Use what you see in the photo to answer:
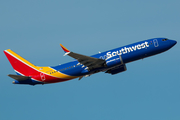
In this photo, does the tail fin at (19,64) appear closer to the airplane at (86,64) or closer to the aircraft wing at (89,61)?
the airplane at (86,64)

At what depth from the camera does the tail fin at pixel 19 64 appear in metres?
78.6

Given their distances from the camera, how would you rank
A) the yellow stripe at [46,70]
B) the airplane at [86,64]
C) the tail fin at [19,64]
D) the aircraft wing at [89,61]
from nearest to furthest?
the aircraft wing at [89,61] → the airplane at [86,64] → the yellow stripe at [46,70] → the tail fin at [19,64]

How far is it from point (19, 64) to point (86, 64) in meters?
18.8

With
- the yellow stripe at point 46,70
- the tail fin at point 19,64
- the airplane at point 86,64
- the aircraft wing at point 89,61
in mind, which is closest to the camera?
the aircraft wing at point 89,61

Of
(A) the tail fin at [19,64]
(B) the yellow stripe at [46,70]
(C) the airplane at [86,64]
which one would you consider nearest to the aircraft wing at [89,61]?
(C) the airplane at [86,64]

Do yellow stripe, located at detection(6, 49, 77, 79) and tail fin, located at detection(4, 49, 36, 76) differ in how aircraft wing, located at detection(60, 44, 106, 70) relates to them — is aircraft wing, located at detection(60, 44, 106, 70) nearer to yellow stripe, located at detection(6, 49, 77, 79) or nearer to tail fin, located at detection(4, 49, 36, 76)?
yellow stripe, located at detection(6, 49, 77, 79)

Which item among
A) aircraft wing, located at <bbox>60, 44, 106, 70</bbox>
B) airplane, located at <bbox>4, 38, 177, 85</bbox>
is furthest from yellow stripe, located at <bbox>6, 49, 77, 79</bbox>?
aircraft wing, located at <bbox>60, 44, 106, 70</bbox>

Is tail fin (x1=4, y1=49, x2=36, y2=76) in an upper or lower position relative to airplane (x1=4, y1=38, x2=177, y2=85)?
upper

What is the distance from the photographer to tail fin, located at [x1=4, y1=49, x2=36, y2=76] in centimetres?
7862

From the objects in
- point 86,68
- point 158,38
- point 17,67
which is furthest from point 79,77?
point 158,38

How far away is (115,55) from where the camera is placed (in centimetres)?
7244

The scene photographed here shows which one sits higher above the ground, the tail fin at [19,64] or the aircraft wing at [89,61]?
the tail fin at [19,64]

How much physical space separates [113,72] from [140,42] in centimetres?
1084

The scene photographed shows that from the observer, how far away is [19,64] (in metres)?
79.4
